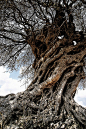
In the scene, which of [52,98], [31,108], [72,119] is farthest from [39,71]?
[72,119]

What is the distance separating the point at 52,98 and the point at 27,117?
3.58 feet

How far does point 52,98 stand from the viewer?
370 centimetres

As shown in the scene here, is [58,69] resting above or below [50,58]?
below

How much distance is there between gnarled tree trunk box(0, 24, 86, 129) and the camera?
112 inches

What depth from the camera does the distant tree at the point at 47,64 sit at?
3.01m

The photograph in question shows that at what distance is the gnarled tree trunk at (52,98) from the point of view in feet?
9.37

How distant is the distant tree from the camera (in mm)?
3014

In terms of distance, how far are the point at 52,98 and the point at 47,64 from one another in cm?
160

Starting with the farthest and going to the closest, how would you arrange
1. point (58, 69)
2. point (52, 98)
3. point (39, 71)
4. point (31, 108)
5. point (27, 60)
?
1. point (27, 60)
2. point (39, 71)
3. point (58, 69)
4. point (52, 98)
5. point (31, 108)

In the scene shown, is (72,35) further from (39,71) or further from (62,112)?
(62,112)

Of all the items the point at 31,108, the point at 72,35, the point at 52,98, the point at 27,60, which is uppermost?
the point at 27,60

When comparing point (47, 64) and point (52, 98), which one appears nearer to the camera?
point (52, 98)

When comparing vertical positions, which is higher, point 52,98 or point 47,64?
point 47,64

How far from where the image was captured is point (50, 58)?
497 centimetres
